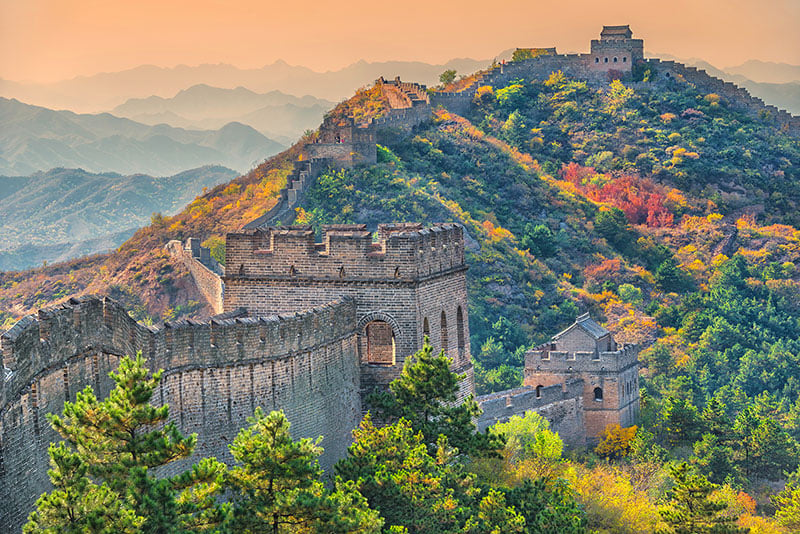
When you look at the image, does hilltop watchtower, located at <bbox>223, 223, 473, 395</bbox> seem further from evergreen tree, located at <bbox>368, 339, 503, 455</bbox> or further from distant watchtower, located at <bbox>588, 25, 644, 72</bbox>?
distant watchtower, located at <bbox>588, 25, 644, 72</bbox>

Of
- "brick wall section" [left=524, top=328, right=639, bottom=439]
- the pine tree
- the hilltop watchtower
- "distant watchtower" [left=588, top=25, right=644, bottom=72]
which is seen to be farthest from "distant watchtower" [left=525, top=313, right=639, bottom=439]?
"distant watchtower" [left=588, top=25, right=644, bottom=72]

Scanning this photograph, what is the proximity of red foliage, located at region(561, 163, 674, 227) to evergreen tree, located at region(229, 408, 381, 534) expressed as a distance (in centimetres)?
9182

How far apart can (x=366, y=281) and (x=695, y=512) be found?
1387cm

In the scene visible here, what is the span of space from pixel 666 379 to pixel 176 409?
59.3 m

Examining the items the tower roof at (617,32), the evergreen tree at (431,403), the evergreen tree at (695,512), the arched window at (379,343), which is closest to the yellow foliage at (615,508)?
the evergreen tree at (695,512)

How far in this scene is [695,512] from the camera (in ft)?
133

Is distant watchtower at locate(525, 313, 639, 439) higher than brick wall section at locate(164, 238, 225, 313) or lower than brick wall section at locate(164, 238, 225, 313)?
lower

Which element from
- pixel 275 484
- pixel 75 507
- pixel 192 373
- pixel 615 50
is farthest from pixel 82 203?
pixel 75 507

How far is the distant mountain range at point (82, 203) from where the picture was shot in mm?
149875

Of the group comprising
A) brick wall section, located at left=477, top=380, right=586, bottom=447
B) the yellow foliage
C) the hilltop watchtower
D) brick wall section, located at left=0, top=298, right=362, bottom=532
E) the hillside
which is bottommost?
the yellow foliage

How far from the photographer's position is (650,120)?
12650 centimetres

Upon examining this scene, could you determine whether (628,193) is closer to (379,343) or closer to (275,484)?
(379,343)

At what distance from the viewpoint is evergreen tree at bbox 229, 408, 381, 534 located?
78.7ft

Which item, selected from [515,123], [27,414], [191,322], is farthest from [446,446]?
[515,123]
